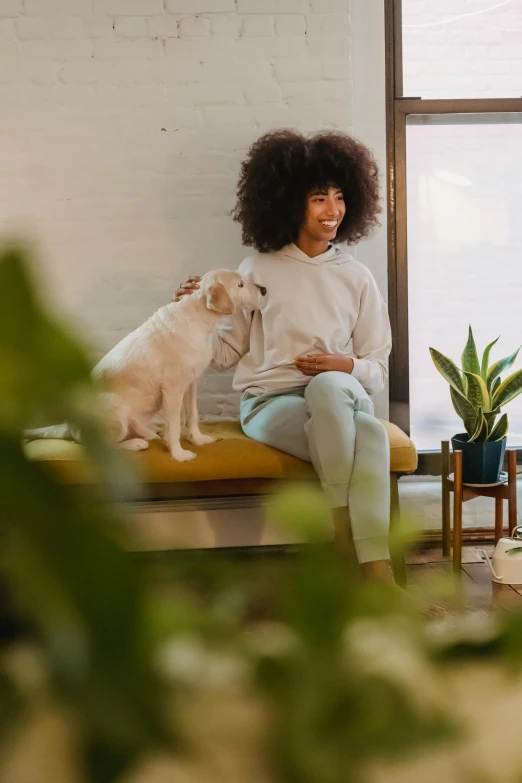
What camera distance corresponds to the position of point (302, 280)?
111 inches

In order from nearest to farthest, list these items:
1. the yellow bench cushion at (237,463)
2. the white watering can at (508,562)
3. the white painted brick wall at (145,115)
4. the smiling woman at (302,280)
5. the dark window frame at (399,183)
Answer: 1. the yellow bench cushion at (237,463)
2. the white watering can at (508,562)
3. the smiling woman at (302,280)
4. the white painted brick wall at (145,115)
5. the dark window frame at (399,183)

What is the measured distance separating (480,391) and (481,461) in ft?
0.77

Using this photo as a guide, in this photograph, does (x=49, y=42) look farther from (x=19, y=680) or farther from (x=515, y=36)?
(x=19, y=680)

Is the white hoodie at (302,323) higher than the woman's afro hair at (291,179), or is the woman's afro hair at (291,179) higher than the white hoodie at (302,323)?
the woman's afro hair at (291,179)

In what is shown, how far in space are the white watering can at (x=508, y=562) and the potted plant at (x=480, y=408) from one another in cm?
21

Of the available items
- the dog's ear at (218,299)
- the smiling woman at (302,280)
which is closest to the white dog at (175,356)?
the dog's ear at (218,299)

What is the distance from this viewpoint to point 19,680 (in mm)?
134

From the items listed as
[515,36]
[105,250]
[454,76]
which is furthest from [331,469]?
[515,36]

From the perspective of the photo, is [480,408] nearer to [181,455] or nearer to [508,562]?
[508,562]

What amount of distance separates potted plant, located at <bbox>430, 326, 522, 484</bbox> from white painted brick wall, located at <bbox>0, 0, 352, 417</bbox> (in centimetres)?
92

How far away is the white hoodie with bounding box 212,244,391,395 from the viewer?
277cm

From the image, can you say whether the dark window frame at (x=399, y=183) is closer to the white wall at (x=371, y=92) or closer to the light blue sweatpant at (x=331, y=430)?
the white wall at (x=371, y=92)

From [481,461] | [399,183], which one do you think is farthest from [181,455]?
[399,183]

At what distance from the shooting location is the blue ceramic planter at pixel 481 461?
277 cm
